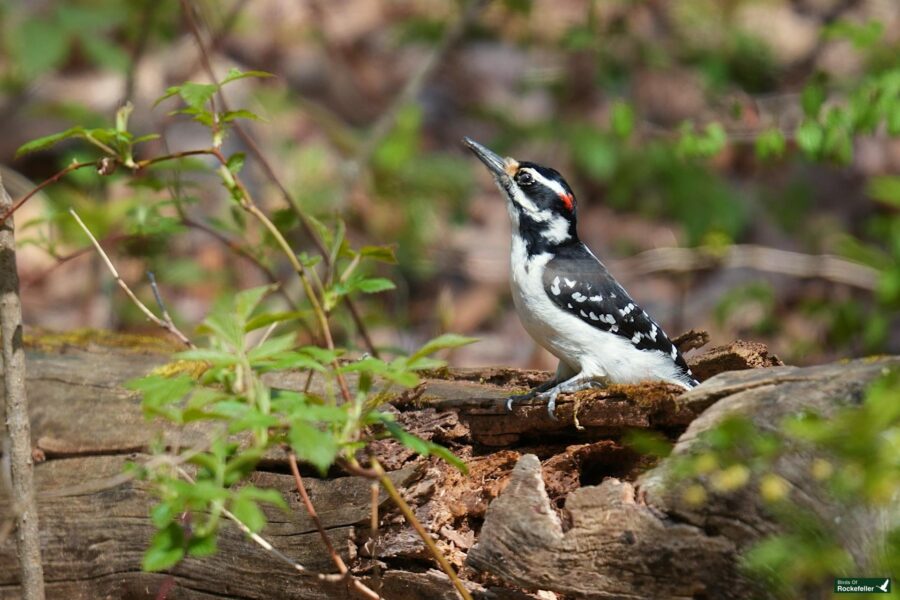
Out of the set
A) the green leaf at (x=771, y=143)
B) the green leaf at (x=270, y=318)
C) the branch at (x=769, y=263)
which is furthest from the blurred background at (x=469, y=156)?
the green leaf at (x=270, y=318)

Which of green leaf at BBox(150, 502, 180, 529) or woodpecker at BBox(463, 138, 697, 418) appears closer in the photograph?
green leaf at BBox(150, 502, 180, 529)

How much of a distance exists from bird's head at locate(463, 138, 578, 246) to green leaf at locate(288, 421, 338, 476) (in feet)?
7.43

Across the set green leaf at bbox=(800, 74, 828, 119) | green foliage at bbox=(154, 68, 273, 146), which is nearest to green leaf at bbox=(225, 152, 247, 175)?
green foliage at bbox=(154, 68, 273, 146)

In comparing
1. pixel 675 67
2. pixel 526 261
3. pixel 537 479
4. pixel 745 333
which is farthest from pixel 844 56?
pixel 537 479

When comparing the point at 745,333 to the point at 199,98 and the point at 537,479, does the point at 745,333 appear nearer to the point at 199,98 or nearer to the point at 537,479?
the point at 537,479

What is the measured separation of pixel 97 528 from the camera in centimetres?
319

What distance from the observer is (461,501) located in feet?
9.23

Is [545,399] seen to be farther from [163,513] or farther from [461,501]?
[163,513]

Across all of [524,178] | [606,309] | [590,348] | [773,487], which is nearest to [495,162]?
[524,178]

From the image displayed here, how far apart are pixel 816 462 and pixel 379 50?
24.4 ft

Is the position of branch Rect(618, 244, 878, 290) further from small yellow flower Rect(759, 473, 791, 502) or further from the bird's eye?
small yellow flower Rect(759, 473, 791, 502)

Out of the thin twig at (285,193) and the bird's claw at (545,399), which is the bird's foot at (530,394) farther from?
the thin twig at (285,193)

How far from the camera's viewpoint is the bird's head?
412 centimetres

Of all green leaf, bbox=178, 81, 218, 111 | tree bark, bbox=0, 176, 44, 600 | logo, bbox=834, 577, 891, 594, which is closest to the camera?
logo, bbox=834, 577, 891, 594
